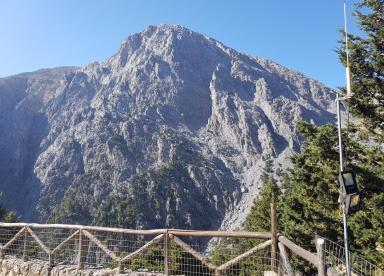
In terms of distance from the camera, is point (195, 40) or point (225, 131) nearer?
point (225, 131)

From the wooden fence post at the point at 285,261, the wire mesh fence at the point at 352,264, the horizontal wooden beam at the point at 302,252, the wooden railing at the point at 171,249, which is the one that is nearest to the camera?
the horizontal wooden beam at the point at 302,252

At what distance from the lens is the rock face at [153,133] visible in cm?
12294

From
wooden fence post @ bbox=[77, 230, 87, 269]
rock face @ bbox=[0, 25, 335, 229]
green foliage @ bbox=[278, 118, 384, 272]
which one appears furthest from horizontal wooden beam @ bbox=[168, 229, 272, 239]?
rock face @ bbox=[0, 25, 335, 229]

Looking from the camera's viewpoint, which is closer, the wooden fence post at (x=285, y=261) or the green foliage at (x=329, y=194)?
the wooden fence post at (x=285, y=261)

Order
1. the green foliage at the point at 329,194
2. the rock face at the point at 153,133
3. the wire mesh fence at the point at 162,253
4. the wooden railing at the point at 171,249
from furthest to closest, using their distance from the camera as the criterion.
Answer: the rock face at the point at 153,133, the green foliage at the point at 329,194, the wire mesh fence at the point at 162,253, the wooden railing at the point at 171,249

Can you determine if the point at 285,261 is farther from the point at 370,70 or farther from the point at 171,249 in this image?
the point at 370,70

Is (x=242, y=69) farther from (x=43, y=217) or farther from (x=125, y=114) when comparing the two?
(x=43, y=217)

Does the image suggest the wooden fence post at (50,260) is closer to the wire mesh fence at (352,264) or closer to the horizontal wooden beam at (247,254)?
the horizontal wooden beam at (247,254)

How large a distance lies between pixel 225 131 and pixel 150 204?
5135 cm

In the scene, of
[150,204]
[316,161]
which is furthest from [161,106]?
[316,161]

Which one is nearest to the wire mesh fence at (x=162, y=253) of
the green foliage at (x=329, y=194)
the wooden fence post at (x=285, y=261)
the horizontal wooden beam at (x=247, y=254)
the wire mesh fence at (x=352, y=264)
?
the horizontal wooden beam at (x=247, y=254)

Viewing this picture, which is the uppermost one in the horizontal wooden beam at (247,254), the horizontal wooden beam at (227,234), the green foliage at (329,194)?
the green foliage at (329,194)

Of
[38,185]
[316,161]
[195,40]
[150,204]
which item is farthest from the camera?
[195,40]

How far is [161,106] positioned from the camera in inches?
6368
